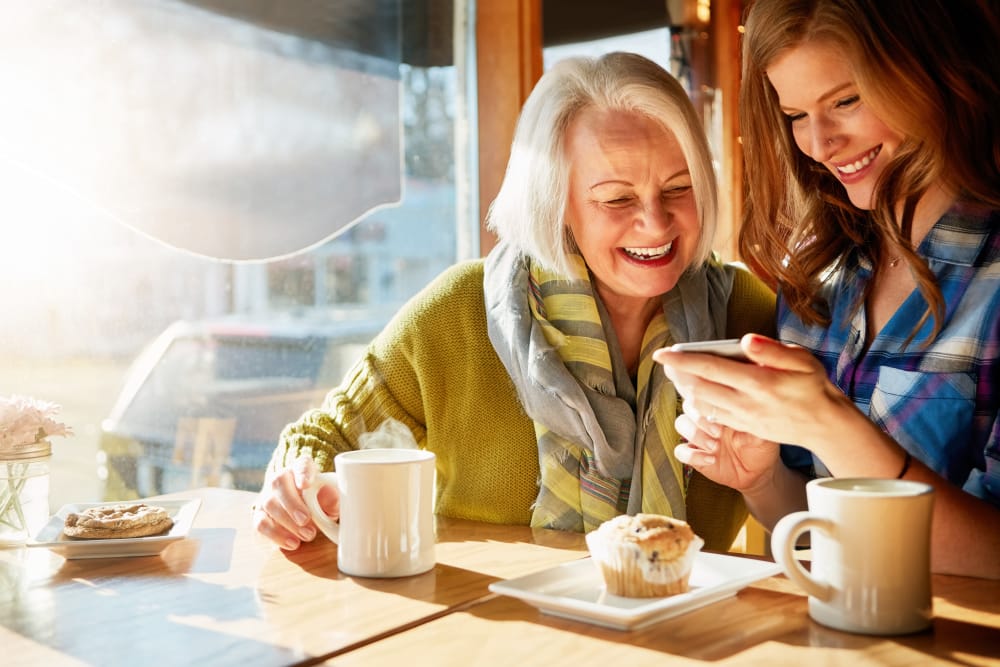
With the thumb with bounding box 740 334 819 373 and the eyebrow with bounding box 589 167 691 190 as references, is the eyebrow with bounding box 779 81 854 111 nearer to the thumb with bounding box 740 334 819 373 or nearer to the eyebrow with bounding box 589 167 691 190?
the eyebrow with bounding box 589 167 691 190

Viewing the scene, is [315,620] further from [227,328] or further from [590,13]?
[590,13]

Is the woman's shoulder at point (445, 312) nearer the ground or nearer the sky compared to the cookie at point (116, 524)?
nearer the sky

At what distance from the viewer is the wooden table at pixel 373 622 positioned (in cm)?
97

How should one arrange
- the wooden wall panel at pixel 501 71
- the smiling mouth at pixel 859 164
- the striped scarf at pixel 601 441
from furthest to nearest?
the wooden wall panel at pixel 501 71, the striped scarf at pixel 601 441, the smiling mouth at pixel 859 164

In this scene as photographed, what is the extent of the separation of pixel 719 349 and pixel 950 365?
0.52 meters

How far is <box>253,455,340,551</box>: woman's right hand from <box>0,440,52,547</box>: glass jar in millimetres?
333

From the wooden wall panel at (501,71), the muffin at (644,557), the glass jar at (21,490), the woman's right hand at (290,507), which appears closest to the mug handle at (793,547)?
the muffin at (644,557)

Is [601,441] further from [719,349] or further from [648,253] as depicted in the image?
[719,349]

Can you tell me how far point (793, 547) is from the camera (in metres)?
1.01

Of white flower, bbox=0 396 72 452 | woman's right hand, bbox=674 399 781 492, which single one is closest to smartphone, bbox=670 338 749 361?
woman's right hand, bbox=674 399 781 492

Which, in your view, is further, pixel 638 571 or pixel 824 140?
pixel 824 140

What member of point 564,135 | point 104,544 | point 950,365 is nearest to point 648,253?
point 564,135

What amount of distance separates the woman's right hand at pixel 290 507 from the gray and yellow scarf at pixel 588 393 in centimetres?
43

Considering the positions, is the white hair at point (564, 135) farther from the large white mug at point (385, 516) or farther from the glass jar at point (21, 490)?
the glass jar at point (21, 490)
